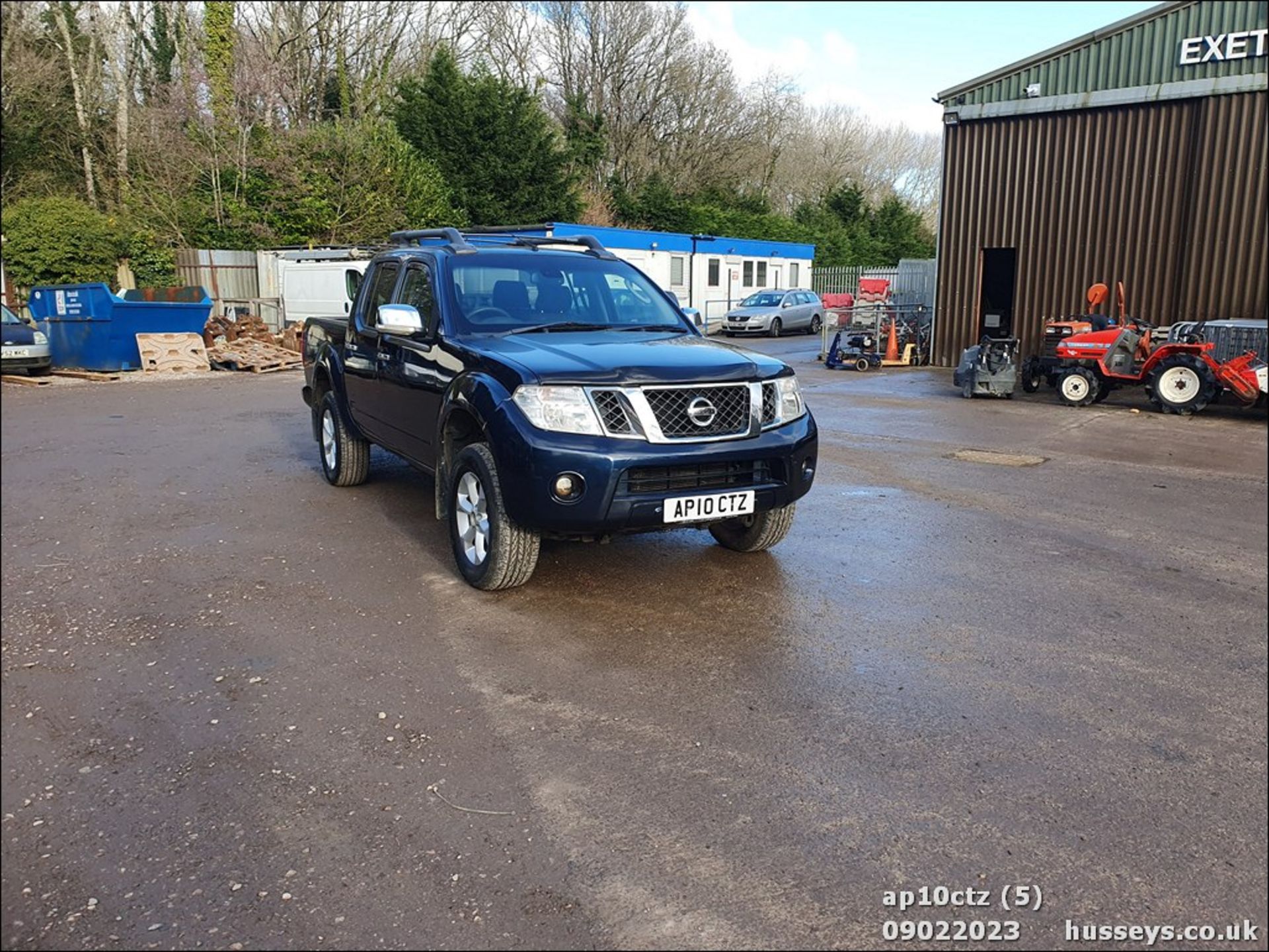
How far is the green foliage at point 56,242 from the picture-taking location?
2250 centimetres

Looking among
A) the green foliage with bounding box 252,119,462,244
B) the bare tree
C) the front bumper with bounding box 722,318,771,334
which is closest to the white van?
the green foliage with bounding box 252,119,462,244

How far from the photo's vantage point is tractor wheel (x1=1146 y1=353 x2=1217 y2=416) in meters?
11.5

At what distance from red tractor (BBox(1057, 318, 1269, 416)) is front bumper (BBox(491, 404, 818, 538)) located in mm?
8969

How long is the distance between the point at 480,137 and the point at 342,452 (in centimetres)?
2880

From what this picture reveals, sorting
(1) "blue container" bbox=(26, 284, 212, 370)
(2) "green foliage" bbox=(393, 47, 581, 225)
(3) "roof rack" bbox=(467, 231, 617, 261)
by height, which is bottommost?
(1) "blue container" bbox=(26, 284, 212, 370)

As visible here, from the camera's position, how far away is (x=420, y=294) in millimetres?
6289

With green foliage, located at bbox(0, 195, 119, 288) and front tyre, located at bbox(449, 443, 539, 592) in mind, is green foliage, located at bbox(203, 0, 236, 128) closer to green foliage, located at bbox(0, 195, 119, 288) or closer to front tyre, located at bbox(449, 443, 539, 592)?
green foliage, located at bbox(0, 195, 119, 288)

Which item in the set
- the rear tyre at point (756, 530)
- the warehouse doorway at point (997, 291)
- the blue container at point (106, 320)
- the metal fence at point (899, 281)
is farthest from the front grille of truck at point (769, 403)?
the metal fence at point (899, 281)

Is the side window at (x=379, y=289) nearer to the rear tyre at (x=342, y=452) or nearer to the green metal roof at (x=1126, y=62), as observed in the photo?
the rear tyre at (x=342, y=452)

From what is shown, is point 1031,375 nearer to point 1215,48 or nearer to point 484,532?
point 1215,48

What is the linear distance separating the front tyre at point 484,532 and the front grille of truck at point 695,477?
25.0 inches

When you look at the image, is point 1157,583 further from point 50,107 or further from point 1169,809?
point 50,107

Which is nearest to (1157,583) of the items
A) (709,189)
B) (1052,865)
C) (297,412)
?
(1052,865)

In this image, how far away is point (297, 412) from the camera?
42.9 feet
